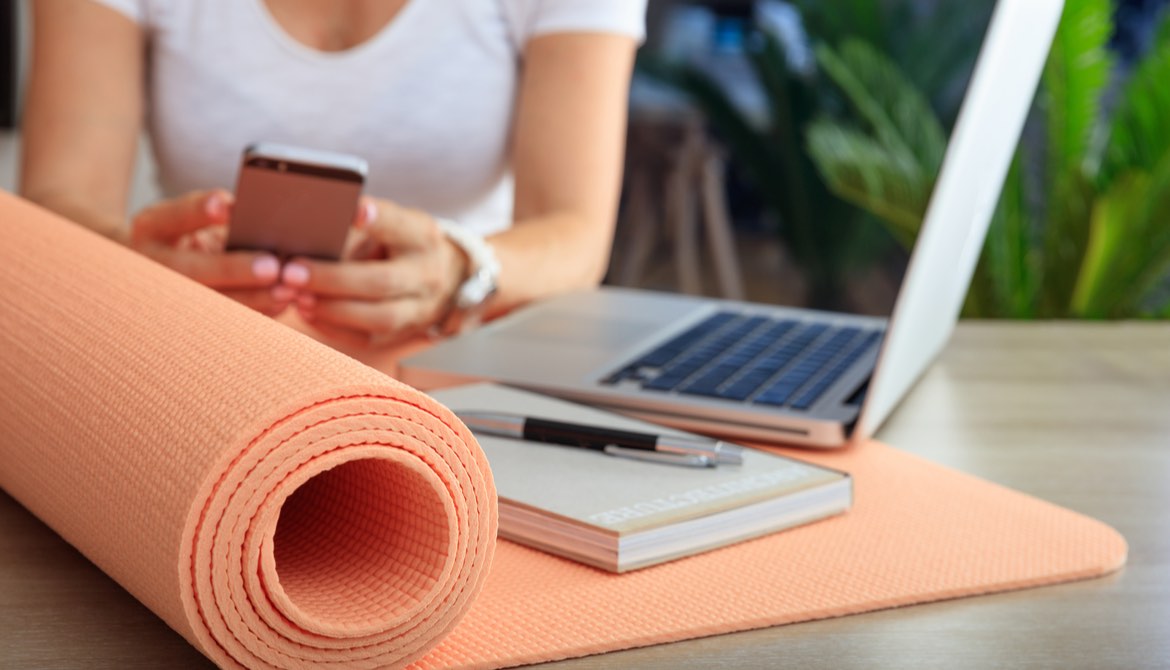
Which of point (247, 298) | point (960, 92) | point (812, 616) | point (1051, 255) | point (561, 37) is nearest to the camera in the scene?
point (812, 616)

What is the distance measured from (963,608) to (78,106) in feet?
3.35

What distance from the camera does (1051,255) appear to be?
8.91 ft

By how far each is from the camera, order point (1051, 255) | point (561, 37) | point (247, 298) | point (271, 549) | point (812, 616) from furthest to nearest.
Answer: point (1051, 255), point (561, 37), point (247, 298), point (812, 616), point (271, 549)

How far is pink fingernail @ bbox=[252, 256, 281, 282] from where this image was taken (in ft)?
2.80

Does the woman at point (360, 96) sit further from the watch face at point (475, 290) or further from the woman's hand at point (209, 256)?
the woman's hand at point (209, 256)

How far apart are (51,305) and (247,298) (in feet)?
1.10

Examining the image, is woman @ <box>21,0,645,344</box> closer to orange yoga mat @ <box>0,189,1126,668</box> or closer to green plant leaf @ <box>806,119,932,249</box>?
orange yoga mat @ <box>0,189,1126,668</box>

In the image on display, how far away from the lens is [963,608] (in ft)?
1.73

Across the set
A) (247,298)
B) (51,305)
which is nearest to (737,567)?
(51,305)

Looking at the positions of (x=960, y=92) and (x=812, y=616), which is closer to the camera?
(x=812, y=616)

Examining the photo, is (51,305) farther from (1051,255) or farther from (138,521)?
(1051,255)

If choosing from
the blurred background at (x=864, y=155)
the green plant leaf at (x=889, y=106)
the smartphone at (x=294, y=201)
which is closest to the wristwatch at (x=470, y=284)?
the smartphone at (x=294, y=201)

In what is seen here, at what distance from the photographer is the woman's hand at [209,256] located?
86cm

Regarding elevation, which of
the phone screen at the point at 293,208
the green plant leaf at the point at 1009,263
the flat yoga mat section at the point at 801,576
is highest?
the phone screen at the point at 293,208
